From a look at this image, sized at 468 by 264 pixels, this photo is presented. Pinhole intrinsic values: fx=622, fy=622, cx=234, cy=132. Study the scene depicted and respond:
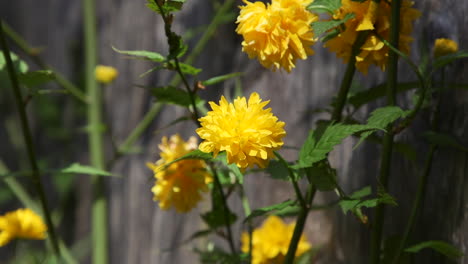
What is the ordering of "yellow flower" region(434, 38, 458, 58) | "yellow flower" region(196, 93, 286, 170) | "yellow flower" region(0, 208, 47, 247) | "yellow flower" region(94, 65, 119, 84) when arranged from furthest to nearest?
"yellow flower" region(94, 65, 119, 84) < "yellow flower" region(0, 208, 47, 247) < "yellow flower" region(434, 38, 458, 58) < "yellow flower" region(196, 93, 286, 170)

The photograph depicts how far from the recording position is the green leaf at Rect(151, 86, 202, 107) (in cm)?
67

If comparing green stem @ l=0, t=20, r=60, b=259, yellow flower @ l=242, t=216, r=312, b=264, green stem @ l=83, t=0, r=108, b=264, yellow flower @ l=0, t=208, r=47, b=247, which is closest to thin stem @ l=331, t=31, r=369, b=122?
yellow flower @ l=242, t=216, r=312, b=264

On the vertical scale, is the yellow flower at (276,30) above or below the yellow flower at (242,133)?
above

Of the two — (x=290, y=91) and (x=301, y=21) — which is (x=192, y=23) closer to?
(x=290, y=91)

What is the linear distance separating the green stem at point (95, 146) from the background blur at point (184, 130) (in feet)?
0.24

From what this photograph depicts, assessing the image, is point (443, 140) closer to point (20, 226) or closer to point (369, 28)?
point (369, 28)

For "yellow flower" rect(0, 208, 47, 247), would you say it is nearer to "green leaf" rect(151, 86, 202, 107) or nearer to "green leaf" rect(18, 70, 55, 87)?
"green leaf" rect(18, 70, 55, 87)

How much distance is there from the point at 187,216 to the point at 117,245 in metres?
0.40

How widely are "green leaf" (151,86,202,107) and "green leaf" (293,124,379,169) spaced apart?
5.8 inches

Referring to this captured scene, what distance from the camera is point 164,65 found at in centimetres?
61

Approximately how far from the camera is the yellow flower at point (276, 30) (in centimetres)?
57

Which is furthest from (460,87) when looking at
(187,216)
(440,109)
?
(187,216)

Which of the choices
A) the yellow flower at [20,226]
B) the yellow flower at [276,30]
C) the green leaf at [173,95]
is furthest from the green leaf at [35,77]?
the yellow flower at [20,226]

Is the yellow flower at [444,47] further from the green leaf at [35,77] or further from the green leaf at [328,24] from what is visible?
the green leaf at [35,77]
